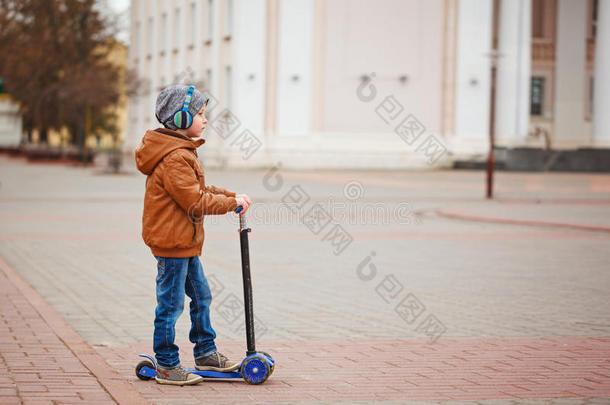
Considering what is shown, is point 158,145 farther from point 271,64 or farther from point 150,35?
point 150,35

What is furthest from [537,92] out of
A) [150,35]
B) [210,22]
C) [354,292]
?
[354,292]

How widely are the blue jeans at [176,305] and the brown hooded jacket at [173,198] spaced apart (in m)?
0.09

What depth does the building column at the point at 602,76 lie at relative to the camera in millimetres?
44219

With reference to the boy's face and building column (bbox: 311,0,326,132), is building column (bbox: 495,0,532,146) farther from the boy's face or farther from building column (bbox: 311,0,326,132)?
the boy's face

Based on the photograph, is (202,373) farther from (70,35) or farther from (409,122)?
(70,35)

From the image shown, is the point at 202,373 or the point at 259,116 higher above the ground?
the point at 259,116

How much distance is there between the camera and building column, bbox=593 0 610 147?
44.2 m

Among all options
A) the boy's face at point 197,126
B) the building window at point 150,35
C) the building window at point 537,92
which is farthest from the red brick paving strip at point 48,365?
the building window at point 150,35

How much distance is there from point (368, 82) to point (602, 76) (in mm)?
10814

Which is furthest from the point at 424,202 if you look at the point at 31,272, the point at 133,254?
the point at 31,272

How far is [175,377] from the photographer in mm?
5406

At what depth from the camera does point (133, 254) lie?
12.4 m

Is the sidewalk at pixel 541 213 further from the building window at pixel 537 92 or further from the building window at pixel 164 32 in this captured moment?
the building window at pixel 164 32

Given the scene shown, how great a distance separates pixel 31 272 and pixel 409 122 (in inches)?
1431
